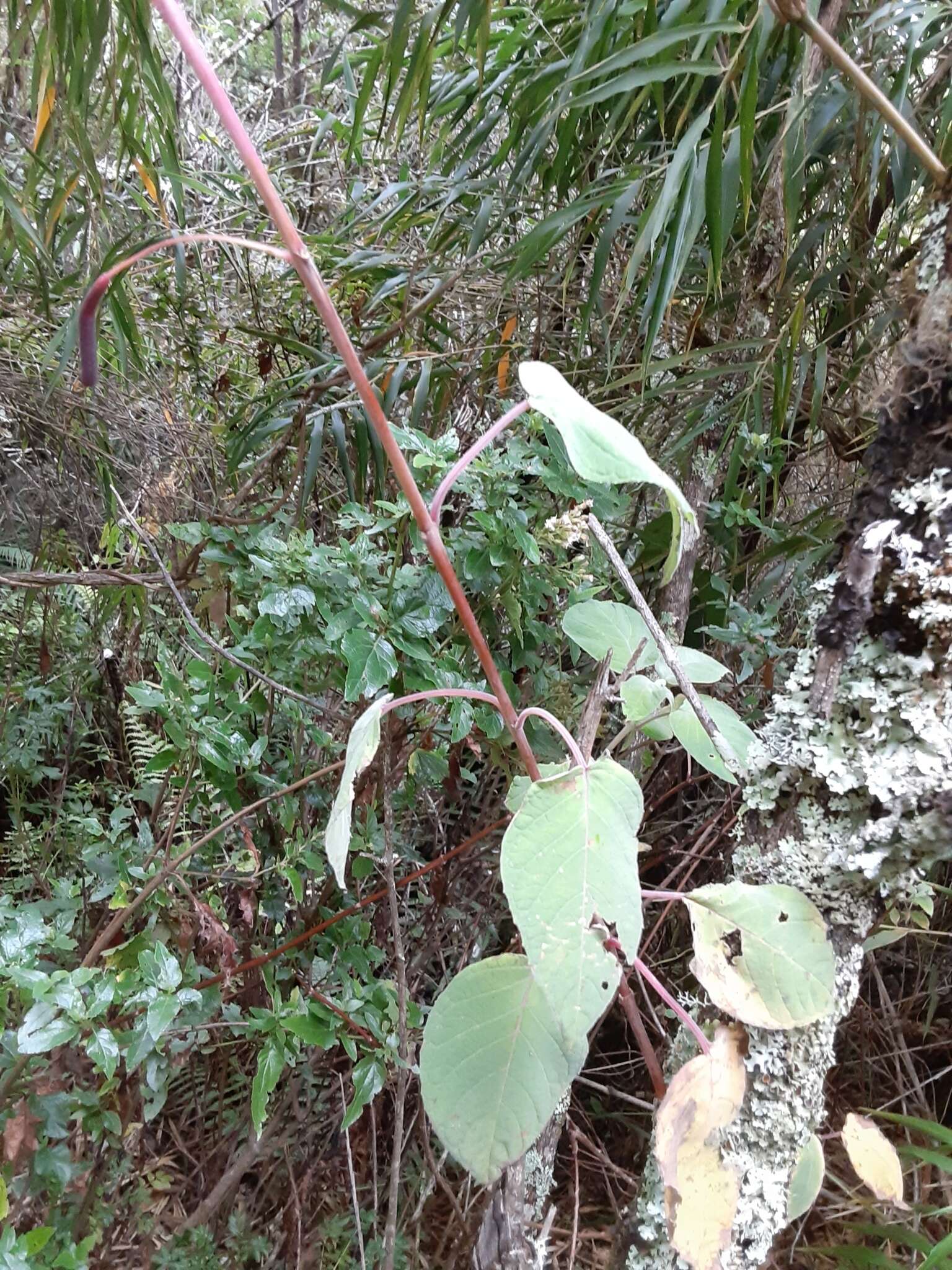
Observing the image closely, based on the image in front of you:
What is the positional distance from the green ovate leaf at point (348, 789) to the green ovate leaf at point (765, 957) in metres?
0.17

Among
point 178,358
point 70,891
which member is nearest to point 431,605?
point 70,891

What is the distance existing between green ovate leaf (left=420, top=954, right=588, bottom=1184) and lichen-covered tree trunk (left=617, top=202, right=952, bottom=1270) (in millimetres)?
133

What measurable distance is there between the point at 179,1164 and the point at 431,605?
96 cm

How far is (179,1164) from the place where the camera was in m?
0.98

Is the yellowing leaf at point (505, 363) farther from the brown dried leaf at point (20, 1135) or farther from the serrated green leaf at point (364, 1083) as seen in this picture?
the brown dried leaf at point (20, 1135)

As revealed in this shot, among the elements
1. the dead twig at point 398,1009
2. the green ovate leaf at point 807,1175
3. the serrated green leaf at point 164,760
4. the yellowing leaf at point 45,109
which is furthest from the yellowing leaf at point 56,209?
the green ovate leaf at point 807,1175

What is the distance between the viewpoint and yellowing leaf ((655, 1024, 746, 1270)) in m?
0.33

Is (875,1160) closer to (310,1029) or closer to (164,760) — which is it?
(310,1029)

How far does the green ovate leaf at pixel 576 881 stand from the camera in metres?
0.26

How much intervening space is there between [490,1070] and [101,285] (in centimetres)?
37

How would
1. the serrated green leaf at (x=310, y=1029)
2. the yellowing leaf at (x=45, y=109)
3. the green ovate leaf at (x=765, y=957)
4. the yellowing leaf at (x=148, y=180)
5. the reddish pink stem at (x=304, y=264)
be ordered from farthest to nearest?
the yellowing leaf at (x=148, y=180), the yellowing leaf at (x=45, y=109), the serrated green leaf at (x=310, y=1029), the green ovate leaf at (x=765, y=957), the reddish pink stem at (x=304, y=264)

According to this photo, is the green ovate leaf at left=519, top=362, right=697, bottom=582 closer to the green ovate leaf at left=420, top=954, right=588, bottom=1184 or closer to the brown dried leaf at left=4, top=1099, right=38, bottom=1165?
the green ovate leaf at left=420, top=954, right=588, bottom=1184

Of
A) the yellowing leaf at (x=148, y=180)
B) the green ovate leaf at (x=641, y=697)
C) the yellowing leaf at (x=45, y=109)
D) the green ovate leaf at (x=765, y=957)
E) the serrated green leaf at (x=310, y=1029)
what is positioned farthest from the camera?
the yellowing leaf at (x=148, y=180)

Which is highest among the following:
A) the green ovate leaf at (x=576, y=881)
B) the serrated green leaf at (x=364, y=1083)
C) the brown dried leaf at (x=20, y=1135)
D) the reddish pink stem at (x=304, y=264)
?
the reddish pink stem at (x=304, y=264)
